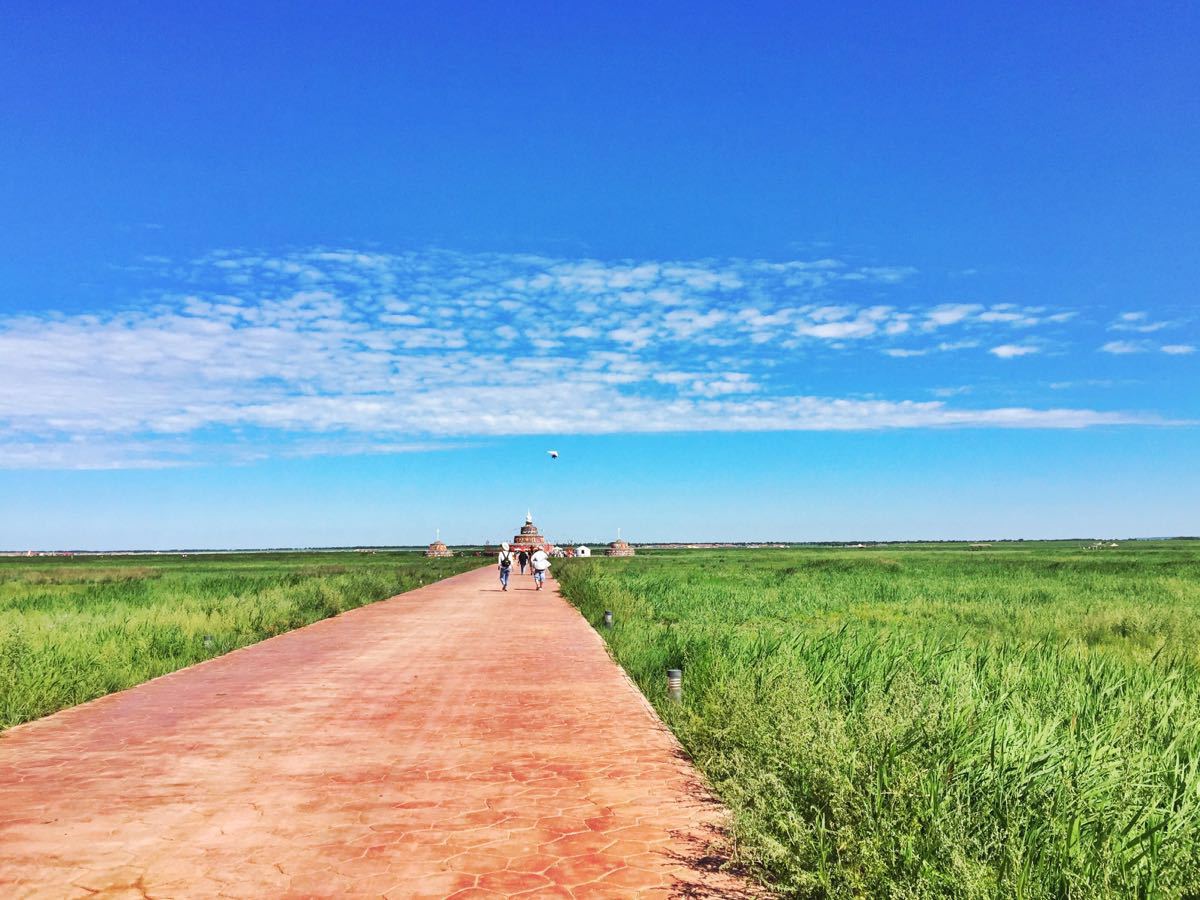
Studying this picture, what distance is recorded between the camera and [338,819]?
5.30m

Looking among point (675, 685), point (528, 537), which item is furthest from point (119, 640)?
point (528, 537)

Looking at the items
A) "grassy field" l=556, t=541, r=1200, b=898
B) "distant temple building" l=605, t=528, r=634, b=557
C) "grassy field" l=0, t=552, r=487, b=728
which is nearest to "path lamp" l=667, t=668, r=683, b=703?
"grassy field" l=556, t=541, r=1200, b=898

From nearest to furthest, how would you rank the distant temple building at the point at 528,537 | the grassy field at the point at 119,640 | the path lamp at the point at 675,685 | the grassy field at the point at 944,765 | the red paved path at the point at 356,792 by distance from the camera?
the grassy field at the point at 944,765 → the red paved path at the point at 356,792 → the path lamp at the point at 675,685 → the grassy field at the point at 119,640 → the distant temple building at the point at 528,537

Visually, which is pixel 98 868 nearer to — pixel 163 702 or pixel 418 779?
pixel 418 779

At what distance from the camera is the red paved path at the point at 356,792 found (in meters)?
4.42

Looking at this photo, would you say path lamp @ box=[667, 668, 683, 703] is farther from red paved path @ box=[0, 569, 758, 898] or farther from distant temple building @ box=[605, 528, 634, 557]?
distant temple building @ box=[605, 528, 634, 557]

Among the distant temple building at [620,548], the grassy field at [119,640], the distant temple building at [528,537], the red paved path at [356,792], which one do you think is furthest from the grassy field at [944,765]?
the distant temple building at [620,548]

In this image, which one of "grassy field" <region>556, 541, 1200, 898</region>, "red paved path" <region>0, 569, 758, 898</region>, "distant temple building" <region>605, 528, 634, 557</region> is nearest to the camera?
"grassy field" <region>556, 541, 1200, 898</region>

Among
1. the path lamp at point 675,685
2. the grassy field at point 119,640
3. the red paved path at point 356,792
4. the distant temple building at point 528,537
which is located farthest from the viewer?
the distant temple building at point 528,537

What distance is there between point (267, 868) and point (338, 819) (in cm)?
80

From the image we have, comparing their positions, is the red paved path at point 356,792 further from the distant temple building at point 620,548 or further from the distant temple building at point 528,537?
the distant temple building at point 620,548

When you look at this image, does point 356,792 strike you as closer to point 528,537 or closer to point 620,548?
point 528,537

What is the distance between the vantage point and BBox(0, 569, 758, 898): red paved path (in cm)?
442

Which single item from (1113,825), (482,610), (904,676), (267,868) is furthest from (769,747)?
(482,610)
